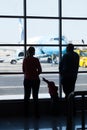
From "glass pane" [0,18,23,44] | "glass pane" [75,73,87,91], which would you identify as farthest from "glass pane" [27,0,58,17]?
"glass pane" [75,73,87,91]

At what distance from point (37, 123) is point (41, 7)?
9.66 ft

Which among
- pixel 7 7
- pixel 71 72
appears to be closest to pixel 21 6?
pixel 7 7

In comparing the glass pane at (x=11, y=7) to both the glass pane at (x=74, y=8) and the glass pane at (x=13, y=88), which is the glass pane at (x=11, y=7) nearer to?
the glass pane at (x=74, y=8)

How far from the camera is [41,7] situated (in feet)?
30.1

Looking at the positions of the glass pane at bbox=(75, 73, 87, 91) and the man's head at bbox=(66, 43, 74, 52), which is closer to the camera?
the man's head at bbox=(66, 43, 74, 52)

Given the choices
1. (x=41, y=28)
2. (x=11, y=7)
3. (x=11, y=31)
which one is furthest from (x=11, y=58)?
(x=11, y=7)

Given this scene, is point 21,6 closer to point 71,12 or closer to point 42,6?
point 42,6

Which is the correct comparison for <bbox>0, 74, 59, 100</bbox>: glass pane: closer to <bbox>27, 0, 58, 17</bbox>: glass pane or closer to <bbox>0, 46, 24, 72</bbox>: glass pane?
<bbox>0, 46, 24, 72</bbox>: glass pane

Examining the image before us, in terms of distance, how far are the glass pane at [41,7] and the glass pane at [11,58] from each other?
96 cm

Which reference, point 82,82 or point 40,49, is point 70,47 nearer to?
point 40,49

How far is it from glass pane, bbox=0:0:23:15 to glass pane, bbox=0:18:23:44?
0.56 ft

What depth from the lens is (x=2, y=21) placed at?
29.3 ft

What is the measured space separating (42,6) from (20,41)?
1.03 metres

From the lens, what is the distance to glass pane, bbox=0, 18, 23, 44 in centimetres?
894
